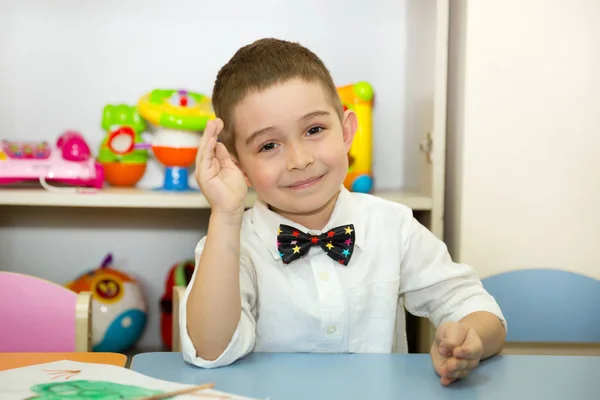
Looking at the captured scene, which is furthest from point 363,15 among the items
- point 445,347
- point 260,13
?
point 445,347

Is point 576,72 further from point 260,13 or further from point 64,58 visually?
point 64,58

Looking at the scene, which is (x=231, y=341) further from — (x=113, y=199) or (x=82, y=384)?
(x=113, y=199)

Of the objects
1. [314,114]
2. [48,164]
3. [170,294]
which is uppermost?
[314,114]

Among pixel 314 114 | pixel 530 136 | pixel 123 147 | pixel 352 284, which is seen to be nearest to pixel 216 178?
pixel 314 114

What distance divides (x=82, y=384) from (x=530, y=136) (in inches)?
41.1

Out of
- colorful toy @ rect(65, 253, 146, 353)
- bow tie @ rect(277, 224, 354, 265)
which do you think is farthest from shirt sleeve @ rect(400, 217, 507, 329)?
colorful toy @ rect(65, 253, 146, 353)

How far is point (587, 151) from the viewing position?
1379 millimetres

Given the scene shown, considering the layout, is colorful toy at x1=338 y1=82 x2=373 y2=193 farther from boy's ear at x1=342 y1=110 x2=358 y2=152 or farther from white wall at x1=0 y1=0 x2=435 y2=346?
boy's ear at x1=342 y1=110 x2=358 y2=152

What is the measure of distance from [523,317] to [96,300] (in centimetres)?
97

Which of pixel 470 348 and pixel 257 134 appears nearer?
pixel 470 348

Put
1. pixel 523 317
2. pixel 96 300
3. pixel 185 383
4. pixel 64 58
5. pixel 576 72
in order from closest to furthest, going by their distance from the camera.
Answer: pixel 185 383 → pixel 523 317 → pixel 576 72 → pixel 96 300 → pixel 64 58

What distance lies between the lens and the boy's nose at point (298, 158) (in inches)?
38.0

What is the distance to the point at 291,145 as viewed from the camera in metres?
0.98

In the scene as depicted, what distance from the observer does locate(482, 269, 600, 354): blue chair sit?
1.21m
